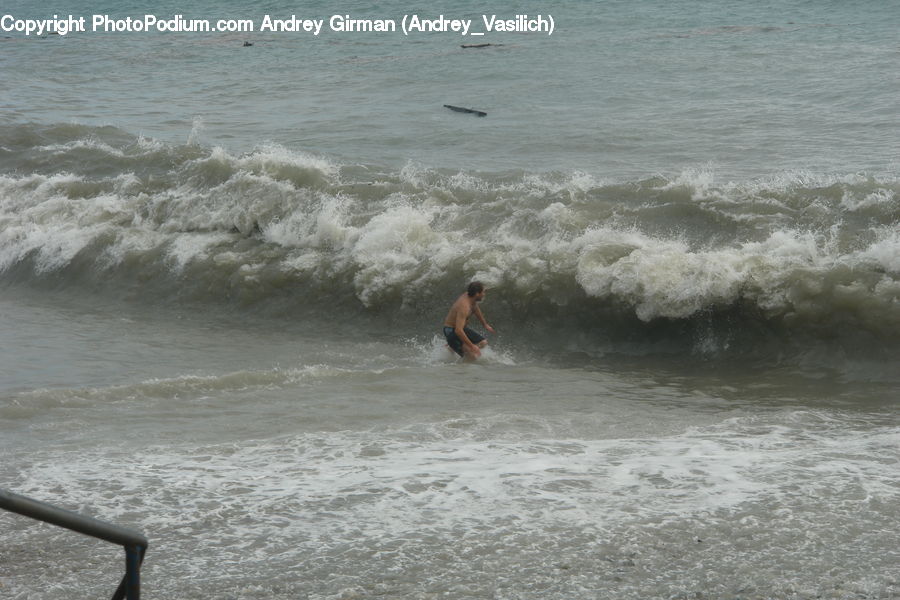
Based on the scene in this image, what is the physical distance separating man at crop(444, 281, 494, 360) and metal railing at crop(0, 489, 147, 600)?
7.71 m

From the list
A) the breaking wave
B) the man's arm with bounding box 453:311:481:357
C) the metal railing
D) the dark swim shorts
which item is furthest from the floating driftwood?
the metal railing

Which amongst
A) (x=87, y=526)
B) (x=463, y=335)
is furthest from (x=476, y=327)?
(x=87, y=526)

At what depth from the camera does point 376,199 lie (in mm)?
14945

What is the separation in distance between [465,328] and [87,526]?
26.9 ft

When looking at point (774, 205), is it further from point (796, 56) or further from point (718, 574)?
point (796, 56)

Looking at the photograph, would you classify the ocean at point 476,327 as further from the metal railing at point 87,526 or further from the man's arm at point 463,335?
the metal railing at point 87,526

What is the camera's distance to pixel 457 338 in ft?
36.1

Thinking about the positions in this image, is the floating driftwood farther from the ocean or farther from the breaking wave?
the breaking wave

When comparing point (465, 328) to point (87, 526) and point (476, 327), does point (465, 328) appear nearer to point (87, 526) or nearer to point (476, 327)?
point (476, 327)

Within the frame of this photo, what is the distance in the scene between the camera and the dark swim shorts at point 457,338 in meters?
11.0

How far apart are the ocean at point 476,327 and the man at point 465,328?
259mm

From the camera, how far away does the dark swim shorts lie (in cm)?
1100

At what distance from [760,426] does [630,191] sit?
655cm

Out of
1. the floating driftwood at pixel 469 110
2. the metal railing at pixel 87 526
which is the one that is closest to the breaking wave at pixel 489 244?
the floating driftwood at pixel 469 110
